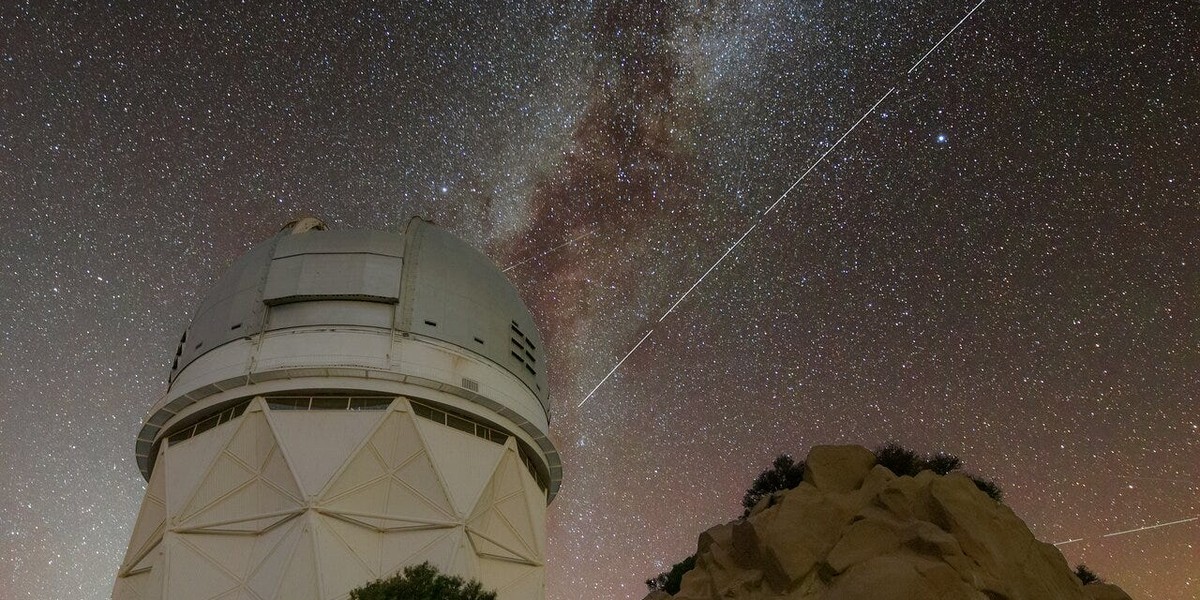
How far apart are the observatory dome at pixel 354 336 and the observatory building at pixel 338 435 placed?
63 mm

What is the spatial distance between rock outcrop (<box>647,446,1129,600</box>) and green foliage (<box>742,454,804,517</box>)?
1399cm

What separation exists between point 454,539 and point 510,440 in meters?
4.79

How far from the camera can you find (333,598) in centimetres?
2286

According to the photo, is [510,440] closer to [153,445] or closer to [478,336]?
[478,336]

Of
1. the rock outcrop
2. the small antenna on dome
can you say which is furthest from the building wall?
the rock outcrop

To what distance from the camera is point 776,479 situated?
29516 mm

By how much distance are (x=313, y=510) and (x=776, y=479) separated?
1563 centimetres

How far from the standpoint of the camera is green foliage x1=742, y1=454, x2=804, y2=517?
2898 centimetres

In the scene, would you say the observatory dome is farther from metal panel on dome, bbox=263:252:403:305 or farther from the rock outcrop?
the rock outcrop

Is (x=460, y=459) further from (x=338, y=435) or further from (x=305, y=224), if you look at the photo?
(x=305, y=224)

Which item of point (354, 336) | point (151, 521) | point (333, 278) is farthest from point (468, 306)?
point (151, 521)

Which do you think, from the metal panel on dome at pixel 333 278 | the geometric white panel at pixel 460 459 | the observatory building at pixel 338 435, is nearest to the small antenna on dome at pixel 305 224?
the observatory building at pixel 338 435

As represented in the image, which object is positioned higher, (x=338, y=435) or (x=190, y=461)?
(x=190, y=461)

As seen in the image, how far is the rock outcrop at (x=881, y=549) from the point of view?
40.1 feet
